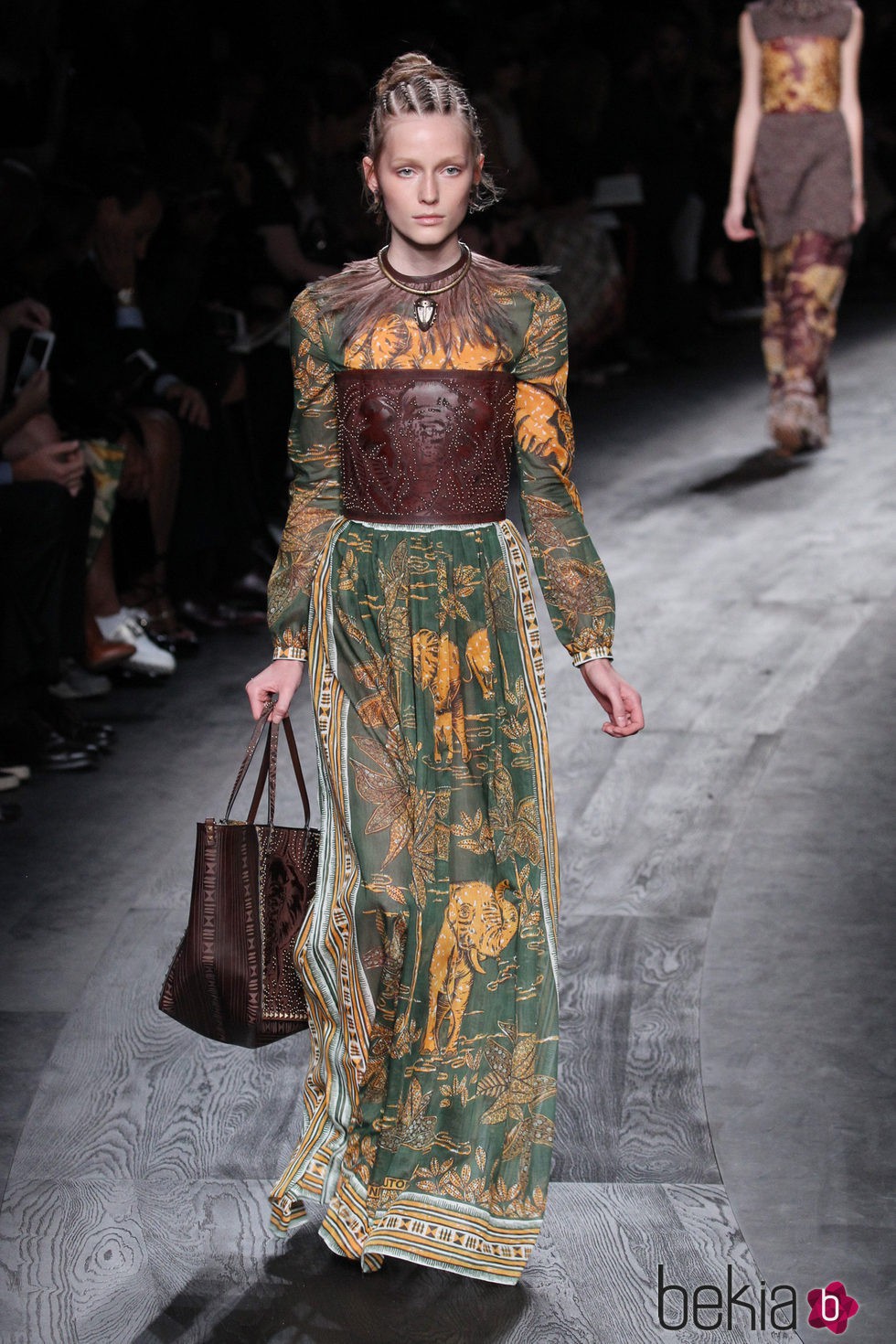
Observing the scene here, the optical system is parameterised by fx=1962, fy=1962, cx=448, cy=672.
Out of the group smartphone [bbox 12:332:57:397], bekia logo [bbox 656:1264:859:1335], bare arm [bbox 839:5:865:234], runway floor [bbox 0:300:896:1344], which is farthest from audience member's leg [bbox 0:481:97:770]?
bare arm [bbox 839:5:865:234]

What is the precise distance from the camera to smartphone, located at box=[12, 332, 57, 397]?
4.64 m

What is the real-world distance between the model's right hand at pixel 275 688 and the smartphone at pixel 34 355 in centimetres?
243

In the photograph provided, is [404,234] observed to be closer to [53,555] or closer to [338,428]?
[338,428]

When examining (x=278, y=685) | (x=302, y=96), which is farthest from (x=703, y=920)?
(x=302, y=96)

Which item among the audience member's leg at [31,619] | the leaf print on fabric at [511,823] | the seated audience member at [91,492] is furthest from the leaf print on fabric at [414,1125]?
the seated audience member at [91,492]

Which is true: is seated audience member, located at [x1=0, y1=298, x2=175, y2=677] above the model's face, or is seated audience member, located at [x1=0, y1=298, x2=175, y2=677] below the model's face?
below

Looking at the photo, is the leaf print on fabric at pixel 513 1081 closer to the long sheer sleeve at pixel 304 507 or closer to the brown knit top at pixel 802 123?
the long sheer sleeve at pixel 304 507

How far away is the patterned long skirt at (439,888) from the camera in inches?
93.7

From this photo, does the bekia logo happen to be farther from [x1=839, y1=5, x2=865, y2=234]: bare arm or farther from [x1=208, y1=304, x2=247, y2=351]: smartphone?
[x1=839, y1=5, x2=865, y2=234]: bare arm

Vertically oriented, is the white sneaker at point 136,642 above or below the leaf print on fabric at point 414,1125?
below

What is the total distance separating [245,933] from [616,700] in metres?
0.54

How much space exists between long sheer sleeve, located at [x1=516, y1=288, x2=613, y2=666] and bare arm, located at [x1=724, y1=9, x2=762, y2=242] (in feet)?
14.4

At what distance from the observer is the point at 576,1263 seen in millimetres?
2461

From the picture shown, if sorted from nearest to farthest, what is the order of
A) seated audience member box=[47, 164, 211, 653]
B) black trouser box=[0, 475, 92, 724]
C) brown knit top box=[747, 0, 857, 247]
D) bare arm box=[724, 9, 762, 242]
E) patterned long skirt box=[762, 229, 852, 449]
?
black trouser box=[0, 475, 92, 724] → seated audience member box=[47, 164, 211, 653] → brown knit top box=[747, 0, 857, 247] → bare arm box=[724, 9, 762, 242] → patterned long skirt box=[762, 229, 852, 449]
